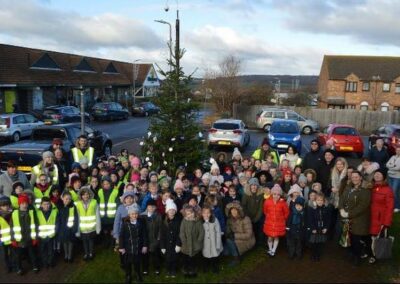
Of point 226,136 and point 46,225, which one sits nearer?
point 46,225

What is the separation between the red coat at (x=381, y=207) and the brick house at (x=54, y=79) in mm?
19175

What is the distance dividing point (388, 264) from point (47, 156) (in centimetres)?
732

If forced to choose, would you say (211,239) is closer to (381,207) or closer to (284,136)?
(381,207)

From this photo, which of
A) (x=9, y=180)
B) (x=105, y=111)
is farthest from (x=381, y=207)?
(x=105, y=111)

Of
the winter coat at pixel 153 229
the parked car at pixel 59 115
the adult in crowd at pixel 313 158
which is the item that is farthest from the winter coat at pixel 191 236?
the parked car at pixel 59 115

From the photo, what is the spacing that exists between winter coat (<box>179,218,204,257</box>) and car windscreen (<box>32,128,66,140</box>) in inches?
340

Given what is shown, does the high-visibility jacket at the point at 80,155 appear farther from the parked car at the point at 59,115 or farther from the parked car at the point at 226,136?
the parked car at the point at 59,115

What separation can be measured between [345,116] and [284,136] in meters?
19.1

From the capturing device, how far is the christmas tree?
10633 millimetres

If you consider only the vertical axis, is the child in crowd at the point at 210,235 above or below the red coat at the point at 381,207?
below

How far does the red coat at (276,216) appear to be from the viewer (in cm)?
760

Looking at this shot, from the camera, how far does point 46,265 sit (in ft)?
23.9

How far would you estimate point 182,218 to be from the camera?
282 inches

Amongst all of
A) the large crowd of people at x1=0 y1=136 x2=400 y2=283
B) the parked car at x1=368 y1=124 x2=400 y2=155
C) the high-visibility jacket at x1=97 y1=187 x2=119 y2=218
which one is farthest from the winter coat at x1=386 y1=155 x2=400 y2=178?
the high-visibility jacket at x1=97 y1=187 x2=119 y2=218
